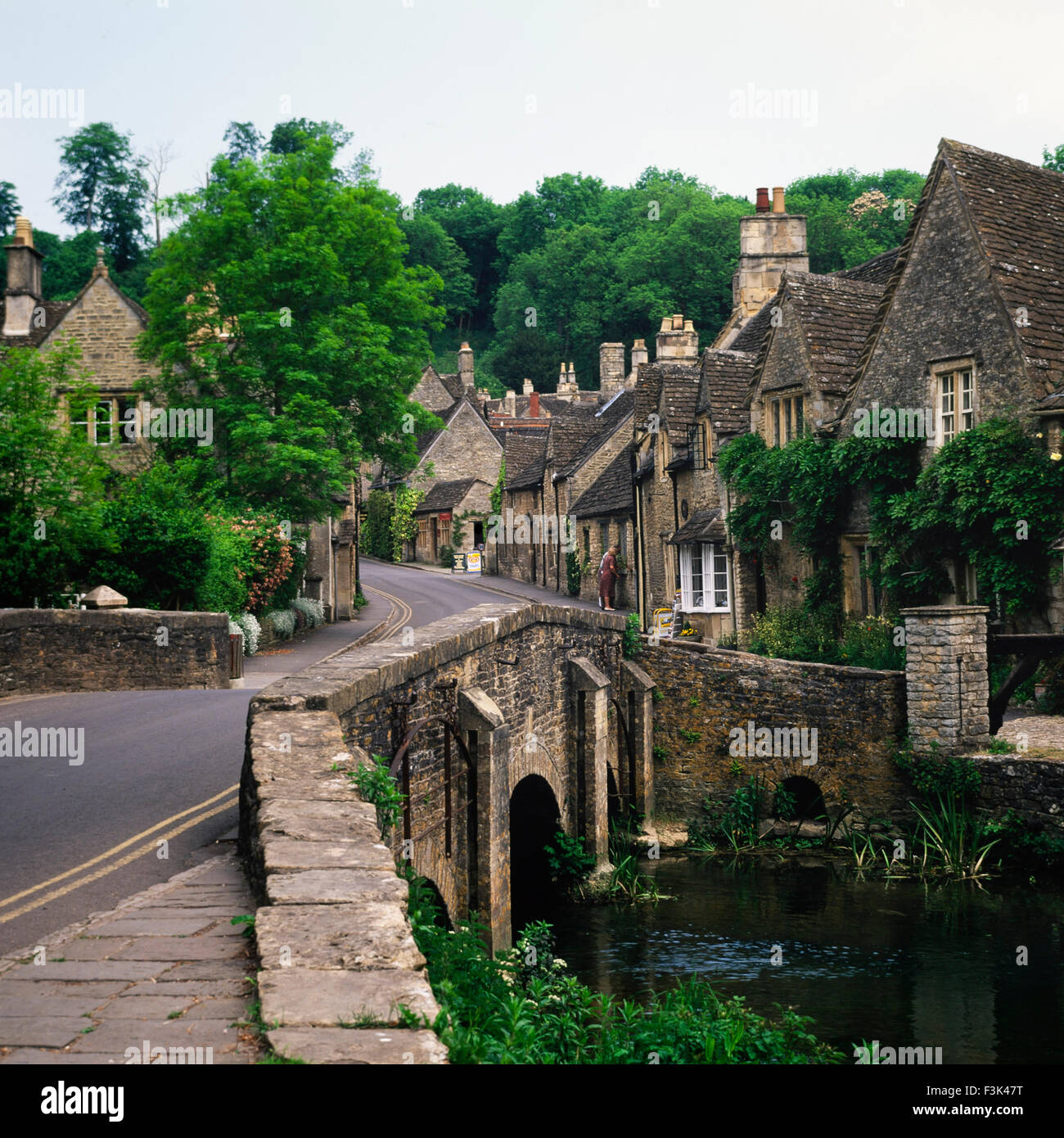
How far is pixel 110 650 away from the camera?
18609 millimetres

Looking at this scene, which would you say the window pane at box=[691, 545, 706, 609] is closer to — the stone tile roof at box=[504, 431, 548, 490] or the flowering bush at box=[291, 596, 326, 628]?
the flowering bush at box=[291, 596, 326, 628]

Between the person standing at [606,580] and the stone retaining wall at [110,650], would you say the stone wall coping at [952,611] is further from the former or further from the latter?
the person standing at [606,580]

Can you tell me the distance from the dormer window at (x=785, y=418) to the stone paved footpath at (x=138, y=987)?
68.6ft

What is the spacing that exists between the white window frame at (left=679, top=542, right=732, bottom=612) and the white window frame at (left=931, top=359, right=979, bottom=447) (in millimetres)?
7981

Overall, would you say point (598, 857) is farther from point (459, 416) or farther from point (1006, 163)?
point (459, 416)

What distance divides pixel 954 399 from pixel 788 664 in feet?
18.8

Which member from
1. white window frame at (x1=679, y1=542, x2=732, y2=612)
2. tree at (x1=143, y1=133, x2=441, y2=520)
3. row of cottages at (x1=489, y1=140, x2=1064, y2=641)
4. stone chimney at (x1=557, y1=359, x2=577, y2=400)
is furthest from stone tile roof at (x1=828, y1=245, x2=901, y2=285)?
stone chimney at (x1=557, y1=359, x2=577, y2=400)

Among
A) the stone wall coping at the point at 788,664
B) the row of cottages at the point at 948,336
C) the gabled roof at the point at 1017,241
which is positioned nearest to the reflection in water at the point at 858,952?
the stone wall coping at the point at 788,664

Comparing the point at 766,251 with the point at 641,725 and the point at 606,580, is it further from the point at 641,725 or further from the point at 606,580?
the point at 641,725

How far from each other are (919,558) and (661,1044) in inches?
551

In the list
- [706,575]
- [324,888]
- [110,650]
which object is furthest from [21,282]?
[324,888]

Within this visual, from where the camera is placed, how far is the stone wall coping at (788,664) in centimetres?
1945

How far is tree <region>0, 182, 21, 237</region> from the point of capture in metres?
72.2

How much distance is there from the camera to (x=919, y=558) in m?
21.6
